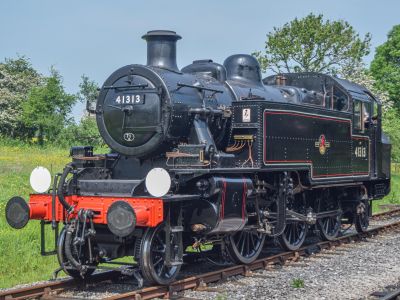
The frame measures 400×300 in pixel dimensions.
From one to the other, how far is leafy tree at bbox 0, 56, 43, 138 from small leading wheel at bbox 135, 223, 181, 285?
43385 mm

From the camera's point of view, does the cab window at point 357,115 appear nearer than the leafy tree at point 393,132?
Yes

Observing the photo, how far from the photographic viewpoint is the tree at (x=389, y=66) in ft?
155

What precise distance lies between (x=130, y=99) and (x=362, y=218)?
7.23 meters

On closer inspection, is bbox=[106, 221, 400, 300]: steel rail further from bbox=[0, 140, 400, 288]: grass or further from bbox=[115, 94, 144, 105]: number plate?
bbox=[115, 94, 144, 105]: number plate

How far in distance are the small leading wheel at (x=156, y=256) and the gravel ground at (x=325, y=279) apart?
0.40 metres

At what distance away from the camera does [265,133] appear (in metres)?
9.86

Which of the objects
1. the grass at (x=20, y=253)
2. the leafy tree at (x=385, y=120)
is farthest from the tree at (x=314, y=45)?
the grass at (x=20, y=253)

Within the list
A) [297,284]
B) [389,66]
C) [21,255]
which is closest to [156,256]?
[297,284]

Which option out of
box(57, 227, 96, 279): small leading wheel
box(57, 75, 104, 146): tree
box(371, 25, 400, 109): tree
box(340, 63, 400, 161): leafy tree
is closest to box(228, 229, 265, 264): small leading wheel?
box(57, 227, 96, 279): small leading wheel

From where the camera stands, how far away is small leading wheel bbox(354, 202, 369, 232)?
45.2 ft

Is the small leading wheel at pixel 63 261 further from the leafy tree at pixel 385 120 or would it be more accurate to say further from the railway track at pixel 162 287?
the leafy tree at pixel 385 120

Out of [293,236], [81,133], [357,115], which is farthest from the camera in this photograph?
[81,133]

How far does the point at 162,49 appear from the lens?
9383 millimetres

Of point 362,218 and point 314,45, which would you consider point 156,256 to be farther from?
point 314,45
